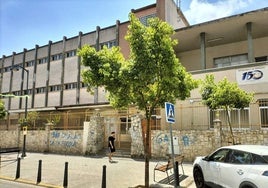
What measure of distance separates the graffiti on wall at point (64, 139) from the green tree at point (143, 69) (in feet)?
39.4

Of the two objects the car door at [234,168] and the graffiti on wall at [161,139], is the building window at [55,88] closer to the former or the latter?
the graffiti on wall at [161,139]

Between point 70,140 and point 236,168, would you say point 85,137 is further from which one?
point 236,168

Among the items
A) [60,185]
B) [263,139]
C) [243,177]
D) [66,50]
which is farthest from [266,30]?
[66,50]

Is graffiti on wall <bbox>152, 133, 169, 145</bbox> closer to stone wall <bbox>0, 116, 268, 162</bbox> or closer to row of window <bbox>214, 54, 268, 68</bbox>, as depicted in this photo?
stone wall <bbox>0, 116, 268, 162</bbox>

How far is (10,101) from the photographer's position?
41.8 meters

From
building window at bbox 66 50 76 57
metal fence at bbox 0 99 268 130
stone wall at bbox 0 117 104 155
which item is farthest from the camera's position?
building window at bbox 66 50 76 57

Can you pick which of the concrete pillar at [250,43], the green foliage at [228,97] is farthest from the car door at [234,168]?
the concrete pillar at [250,43]

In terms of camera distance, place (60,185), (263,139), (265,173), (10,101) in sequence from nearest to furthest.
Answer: (265,173), (60,185), (263,139), (10,101)

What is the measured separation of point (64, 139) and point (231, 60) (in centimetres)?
1476

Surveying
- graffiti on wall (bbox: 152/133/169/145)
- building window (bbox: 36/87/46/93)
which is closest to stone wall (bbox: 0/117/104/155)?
graffiti on wall (bbox: 152/133/169/145)

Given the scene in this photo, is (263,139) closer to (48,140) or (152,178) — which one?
(152,178)

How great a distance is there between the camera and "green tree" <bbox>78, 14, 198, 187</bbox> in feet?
29.7

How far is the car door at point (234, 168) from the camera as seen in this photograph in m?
7.10

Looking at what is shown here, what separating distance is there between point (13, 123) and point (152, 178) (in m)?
24.6
